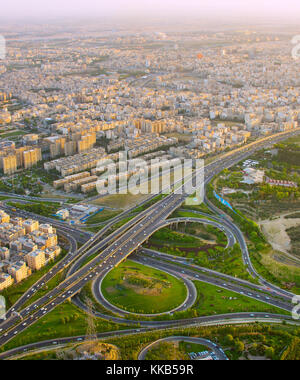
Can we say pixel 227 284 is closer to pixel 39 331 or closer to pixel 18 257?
pixel 39 331

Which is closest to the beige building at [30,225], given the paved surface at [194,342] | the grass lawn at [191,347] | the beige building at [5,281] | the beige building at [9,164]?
the beige building at [5,281]

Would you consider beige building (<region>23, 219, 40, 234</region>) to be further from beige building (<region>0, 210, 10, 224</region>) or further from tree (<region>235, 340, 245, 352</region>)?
tree (<region>235, 340, 245, 352</region>)

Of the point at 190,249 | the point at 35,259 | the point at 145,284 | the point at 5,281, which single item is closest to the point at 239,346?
the point at 145,284

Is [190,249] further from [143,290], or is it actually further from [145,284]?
[143,290]

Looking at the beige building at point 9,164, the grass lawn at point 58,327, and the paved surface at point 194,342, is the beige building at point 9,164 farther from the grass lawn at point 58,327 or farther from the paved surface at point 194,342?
the paved surface at point 194,342
